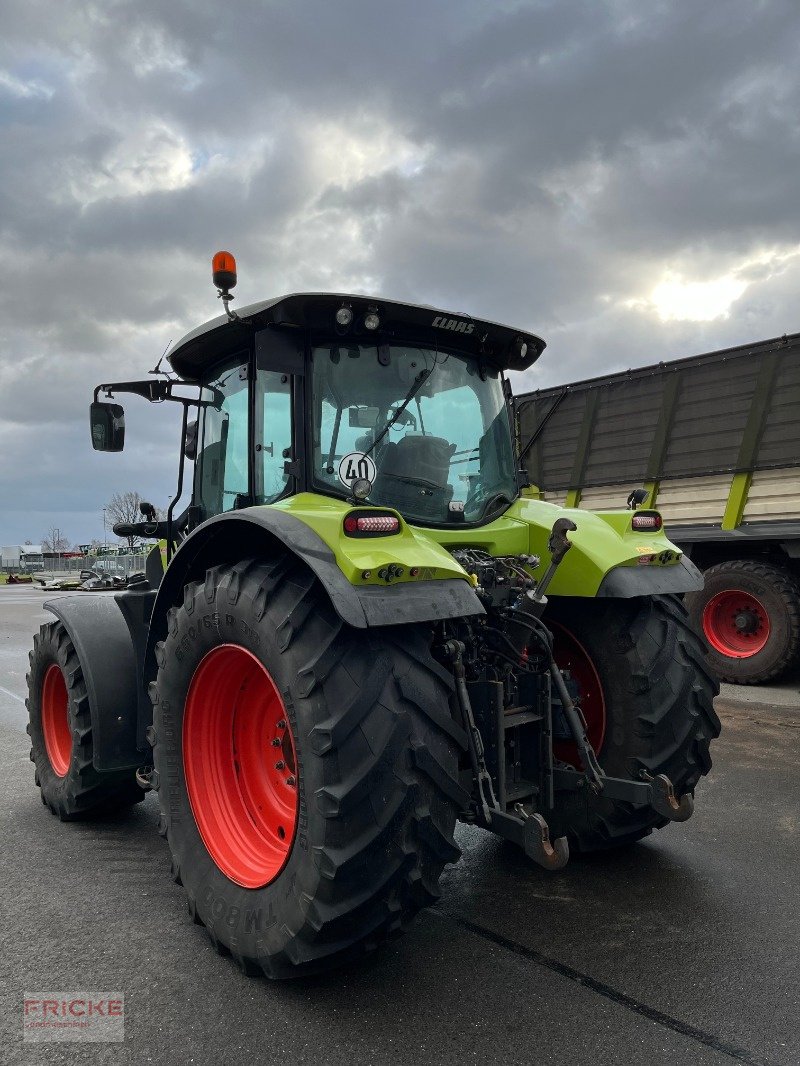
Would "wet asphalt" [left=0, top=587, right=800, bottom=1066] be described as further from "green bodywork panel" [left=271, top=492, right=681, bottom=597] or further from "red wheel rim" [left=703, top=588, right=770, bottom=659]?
"red wheel rim" [left=703, top=588, right=770, bottom=659]

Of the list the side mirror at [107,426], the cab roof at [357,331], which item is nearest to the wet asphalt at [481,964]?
the side mirror at [107,426]

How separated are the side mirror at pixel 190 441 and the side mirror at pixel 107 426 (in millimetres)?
314

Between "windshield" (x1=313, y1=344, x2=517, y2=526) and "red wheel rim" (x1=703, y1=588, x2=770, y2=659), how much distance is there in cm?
557

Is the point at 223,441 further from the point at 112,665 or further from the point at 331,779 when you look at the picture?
the point at 331,779

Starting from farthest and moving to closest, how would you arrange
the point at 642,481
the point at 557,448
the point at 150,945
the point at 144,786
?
the point at 557,448
the point at 642,481
the point at 144,786
the point at 150,945

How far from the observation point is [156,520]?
13.9 feet

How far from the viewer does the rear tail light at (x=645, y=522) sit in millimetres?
3670

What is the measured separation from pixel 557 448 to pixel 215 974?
303 inches

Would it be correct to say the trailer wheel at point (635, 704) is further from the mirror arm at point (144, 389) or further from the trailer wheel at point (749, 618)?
the trailer wheel at point (749, 618)

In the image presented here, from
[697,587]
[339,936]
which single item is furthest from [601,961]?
[697,587]

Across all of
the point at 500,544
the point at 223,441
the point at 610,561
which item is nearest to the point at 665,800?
the point at 610,561

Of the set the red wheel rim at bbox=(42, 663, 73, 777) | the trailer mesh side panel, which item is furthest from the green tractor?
the trailer mesh side panel

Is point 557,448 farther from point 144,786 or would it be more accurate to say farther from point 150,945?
point 150,945

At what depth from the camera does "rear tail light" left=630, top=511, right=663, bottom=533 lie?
3670mm
